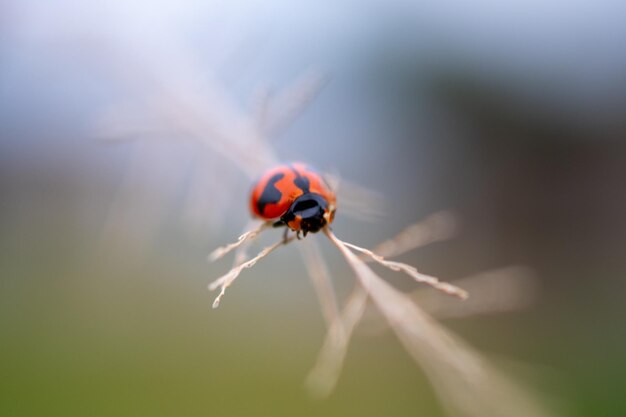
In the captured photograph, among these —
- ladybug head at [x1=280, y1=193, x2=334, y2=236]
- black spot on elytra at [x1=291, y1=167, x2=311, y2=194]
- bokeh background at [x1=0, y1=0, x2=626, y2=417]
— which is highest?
bokeh background at [x1=0, y1=0, x2=626, y2=417]

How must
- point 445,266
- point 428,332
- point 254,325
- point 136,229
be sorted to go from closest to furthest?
point 428,332 < point 136,229 < point 254,325 < point 445,266

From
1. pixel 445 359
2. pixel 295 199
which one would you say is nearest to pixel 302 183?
pixel 295 199

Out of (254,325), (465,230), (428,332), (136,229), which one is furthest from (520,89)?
(428,332)

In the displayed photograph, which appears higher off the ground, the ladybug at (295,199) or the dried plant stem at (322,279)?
the ladybug at (295,199)

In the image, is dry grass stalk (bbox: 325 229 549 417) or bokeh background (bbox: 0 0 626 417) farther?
bokeh background (bbox: 0 0 626 417)

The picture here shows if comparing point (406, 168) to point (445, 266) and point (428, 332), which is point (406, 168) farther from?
point (428, 332)

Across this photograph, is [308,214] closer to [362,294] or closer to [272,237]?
[362,294]

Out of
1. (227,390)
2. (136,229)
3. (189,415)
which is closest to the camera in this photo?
(136,229)
